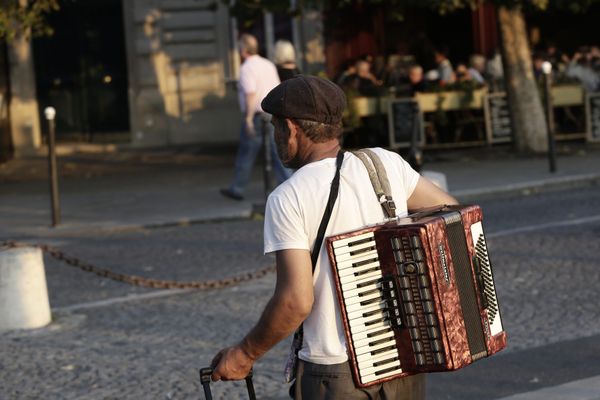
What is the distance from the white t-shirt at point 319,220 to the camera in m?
3.58

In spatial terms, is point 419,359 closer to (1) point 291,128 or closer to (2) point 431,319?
(2) point 431,319

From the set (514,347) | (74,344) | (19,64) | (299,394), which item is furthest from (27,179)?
(299,394)

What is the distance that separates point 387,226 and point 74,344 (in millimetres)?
4498

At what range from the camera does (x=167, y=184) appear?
1748cm

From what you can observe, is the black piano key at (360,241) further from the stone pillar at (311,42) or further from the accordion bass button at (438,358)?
the stone pillar at (311,42)

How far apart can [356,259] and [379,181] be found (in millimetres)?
389

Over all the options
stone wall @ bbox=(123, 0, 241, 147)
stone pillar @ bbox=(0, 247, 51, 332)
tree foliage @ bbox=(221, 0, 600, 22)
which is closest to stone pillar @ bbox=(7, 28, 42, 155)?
stone wall @ bbox=(123, 0, 241, 147)

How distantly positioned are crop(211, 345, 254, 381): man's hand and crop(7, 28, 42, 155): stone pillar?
819 inches

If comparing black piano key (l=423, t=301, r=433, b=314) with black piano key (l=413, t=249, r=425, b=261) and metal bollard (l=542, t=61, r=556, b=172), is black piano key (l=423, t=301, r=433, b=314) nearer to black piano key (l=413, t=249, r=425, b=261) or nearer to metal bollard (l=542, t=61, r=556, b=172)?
black piano key (l=413, t=249, r=425, b=261)

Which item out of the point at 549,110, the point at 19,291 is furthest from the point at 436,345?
the point at 549,110

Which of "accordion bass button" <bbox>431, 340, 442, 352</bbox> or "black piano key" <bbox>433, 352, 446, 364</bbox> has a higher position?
"accordion bass button" <bbox>431, 340, 442, 352</bbox>

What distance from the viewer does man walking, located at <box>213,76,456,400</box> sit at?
11.7 ft

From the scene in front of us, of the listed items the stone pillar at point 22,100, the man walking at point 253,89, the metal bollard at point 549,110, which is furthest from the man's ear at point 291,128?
the stone pillar at point 22,100

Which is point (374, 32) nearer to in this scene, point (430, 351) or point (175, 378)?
point (175, 378)
